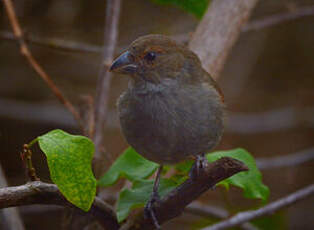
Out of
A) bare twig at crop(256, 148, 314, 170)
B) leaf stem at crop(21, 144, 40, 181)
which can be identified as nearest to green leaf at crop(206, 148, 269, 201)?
leaf stem at crop(21, 144, 40, 181)

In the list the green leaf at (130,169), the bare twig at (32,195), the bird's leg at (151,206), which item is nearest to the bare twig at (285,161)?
the green leaf at (130,169)

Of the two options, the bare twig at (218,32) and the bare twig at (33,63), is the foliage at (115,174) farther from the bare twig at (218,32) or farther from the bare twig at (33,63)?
the bare twig at (218,32)

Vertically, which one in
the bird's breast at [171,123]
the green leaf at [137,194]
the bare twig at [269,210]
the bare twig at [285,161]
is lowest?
the bare twig at [285,161]

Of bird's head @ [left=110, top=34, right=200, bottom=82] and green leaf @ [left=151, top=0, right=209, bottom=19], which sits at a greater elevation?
green leaf @ [left=151, top=0, right=209, bottom=19]

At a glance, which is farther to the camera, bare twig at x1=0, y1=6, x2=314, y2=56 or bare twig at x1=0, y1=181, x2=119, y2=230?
bare twig at x1=0, y1=6, x2=314, y2=56

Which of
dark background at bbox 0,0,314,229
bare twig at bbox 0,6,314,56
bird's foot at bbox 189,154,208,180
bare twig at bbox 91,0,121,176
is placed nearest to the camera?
bird's foot at bbox 189,154,208,180

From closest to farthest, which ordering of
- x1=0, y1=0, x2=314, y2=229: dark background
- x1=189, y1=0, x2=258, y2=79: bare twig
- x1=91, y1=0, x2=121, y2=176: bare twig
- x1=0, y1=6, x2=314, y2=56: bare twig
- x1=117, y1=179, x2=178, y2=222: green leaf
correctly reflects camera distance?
x1=117, y1=179, x2=178, y2=222: green leaf < x1=91, y1=0, x2=121, y2=176: bare twig < x1=189, y1=0, x2=258, y2=79: bare twig < x1=0, y1=6, x2=314, y2=56: bare twig < x1=0, y1=0, x2=314, y2=229: dark background

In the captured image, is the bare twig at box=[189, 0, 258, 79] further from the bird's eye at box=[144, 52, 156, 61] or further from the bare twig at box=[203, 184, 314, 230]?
the bare twig at box=[203, 184, 314, 230]

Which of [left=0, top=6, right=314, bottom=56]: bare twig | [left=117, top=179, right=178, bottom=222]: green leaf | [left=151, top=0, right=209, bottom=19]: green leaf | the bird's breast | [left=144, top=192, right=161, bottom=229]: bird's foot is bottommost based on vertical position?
[left=144, top=192, right=161, bottom=229]: bird's foot
